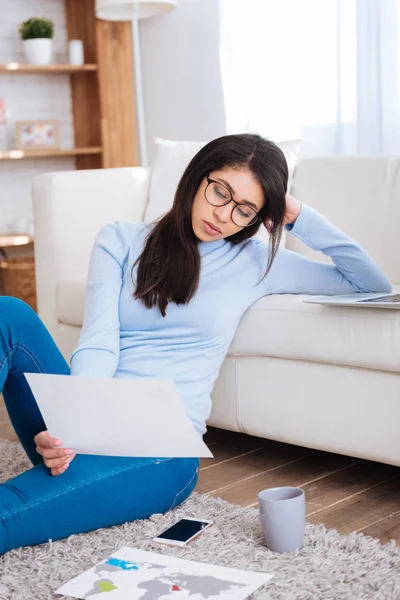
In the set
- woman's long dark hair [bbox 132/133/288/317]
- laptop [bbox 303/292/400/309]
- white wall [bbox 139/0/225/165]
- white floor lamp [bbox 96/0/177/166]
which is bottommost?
laptop [bbox 303/292/400/309]

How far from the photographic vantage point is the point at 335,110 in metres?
3.64

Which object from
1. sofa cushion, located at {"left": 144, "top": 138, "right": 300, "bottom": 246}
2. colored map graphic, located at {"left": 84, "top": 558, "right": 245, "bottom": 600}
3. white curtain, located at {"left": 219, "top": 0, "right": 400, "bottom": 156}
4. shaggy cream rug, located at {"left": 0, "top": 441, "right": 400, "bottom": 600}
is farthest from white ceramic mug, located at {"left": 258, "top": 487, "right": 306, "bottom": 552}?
white curtain, located at {"left": 219, "top": 0, "right": 400, "bottom": 156}

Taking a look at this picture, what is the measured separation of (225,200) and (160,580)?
724mm

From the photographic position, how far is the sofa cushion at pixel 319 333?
1.79 meters

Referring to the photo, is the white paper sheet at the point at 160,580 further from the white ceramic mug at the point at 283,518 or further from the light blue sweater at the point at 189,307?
the light blue sweater at the point at 189,307

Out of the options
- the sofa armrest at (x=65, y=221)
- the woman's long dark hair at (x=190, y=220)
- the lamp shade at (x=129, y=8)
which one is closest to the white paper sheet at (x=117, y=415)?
the woman's long dark hair at (x=190, y=220)

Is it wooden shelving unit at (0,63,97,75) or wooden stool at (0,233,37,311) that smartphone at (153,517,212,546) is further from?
wooden shelving unit at (0,63,97,75)

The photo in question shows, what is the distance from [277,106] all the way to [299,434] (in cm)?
226

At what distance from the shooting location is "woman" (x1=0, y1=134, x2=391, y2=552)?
62.1 inches

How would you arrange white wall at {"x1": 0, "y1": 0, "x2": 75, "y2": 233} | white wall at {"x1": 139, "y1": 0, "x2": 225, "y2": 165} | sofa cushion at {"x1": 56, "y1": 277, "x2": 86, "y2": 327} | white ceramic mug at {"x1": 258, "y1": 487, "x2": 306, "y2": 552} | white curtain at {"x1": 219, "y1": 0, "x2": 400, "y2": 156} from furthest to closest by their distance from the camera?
white wall at {"x1": 0, "y1": 0, "x2": 75, "y2": 233} → white wall at {"x1": 139, "y1": 0, "x2": 225, "y2": 165} → white curtain at {"x1": 219, "y1": 0, "x2": 400, "y2": 156} → sofa cushion at {"x1": 56, "y1": 277, "x2": 86, "y2": 327} → white ceramic mug at {"x1": 258, "y1": 487, "x2": 306, "y2": 552}

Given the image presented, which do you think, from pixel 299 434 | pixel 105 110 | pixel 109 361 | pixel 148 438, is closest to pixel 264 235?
pixel 299 434

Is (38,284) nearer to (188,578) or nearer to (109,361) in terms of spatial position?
(109,361)

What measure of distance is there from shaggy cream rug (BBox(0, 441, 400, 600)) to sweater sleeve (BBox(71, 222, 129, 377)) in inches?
12.8

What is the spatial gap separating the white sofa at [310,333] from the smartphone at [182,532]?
1.37 ft
